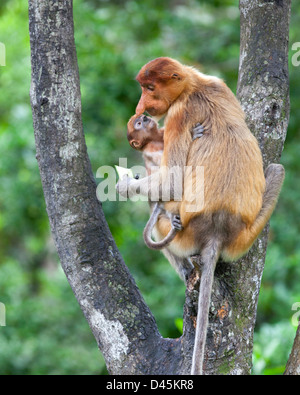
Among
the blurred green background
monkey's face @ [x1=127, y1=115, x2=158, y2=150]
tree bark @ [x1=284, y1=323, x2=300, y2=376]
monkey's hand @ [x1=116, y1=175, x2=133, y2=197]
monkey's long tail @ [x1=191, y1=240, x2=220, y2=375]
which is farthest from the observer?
the blurred green background

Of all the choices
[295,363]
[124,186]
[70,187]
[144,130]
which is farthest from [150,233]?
[295,363]

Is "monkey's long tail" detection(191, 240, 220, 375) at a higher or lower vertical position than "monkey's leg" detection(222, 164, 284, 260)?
lower

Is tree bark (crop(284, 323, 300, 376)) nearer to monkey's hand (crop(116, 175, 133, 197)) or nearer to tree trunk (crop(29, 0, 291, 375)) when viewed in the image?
tree trunk (crop(29, 0, 291, 375))

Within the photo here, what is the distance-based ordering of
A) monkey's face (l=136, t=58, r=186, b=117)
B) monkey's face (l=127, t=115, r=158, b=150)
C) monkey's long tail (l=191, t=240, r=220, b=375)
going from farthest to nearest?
monkey's face (l=127, t=115, r=158, b=150) < monkey's face (l=136, t=58, r=186, b=117) < monkey's long tail (l=191, t=240, r=220, b=375)

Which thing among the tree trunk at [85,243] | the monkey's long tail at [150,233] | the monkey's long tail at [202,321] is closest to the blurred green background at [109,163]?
the monkey's long tail at [150,233]

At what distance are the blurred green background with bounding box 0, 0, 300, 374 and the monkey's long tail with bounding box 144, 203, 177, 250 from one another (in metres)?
2.90

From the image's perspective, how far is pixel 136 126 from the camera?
3.60m

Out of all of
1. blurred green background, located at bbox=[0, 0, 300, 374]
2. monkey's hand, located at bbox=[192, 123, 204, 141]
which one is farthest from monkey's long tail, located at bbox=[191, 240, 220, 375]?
blurred green background, located at bbox=[0, 0, 300, 374]

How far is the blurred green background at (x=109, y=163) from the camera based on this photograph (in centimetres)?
632

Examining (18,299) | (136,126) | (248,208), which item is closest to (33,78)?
(136,126)

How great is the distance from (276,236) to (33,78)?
14.1 feet

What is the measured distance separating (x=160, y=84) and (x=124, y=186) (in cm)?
62

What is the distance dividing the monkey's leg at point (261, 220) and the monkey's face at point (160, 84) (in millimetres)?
693

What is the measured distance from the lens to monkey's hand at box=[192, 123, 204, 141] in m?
3.04
